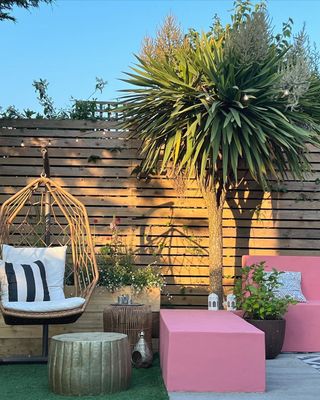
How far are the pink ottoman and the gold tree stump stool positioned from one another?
0.32 m

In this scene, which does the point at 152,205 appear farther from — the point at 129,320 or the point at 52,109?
the point at 129,320

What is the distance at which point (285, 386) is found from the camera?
12.1ft

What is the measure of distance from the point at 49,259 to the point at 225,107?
201 cm

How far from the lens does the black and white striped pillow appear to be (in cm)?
443

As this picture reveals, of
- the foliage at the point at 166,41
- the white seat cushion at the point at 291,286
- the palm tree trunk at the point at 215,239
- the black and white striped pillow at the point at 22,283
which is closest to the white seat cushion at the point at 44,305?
the black and white striped pillow at the point at 22,283

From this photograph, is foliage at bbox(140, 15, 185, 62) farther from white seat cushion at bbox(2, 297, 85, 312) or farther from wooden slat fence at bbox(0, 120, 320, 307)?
white seat cushion at bbox(2, 297, 85, 312)

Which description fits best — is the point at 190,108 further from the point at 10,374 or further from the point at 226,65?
the point at 10,374

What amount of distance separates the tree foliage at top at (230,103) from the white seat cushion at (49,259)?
1.29m

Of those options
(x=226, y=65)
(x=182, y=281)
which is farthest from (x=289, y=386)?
(x=226, y=65)

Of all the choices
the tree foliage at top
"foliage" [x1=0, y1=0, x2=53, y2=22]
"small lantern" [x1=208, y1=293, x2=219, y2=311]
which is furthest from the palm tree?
"foliage" [x1=0, y1=0, x2=53, y2=22]

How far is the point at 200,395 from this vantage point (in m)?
3.45

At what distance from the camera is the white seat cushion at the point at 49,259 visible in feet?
15.2

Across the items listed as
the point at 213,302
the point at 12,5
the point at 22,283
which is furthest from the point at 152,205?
the point at 12,5

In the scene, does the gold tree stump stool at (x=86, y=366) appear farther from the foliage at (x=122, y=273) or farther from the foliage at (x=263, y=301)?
the foliage at (x=263, y=301)
